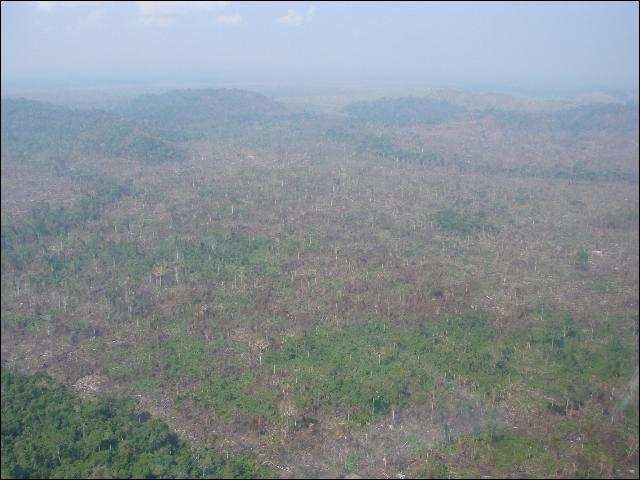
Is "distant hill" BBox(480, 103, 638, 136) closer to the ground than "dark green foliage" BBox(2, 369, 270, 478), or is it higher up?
higher up

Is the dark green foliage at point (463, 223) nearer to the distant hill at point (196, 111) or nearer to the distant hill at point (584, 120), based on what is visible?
the distant hill at point (584, 120)

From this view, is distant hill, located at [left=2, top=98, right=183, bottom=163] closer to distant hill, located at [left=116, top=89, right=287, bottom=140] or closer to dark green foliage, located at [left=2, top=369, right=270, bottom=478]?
distant hill, located at [left=116, top=89, right=287, bottom=140]

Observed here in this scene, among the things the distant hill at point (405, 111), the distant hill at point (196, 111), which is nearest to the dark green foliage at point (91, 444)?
the distant hill at point (196, 111)

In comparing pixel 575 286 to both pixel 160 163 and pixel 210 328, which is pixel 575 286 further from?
pixel 160 163

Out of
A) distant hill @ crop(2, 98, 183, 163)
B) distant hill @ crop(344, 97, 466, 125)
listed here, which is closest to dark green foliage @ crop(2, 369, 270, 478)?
distant hill @ crop(2, 98, 183, 163)

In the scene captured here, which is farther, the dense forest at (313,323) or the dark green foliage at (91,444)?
the dense forest at (313,323)

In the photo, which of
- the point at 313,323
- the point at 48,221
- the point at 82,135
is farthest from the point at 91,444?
the point at 82,135

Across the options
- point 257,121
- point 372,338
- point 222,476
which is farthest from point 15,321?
point 257,121

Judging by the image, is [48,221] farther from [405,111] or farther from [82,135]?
[405,111]
